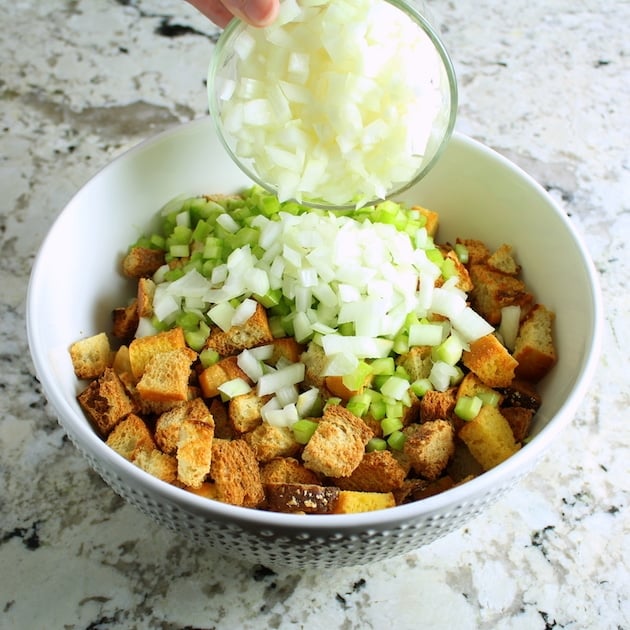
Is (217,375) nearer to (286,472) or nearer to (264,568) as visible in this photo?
(286,472)

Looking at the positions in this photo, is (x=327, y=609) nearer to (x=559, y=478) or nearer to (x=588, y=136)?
(x=559, y=478)

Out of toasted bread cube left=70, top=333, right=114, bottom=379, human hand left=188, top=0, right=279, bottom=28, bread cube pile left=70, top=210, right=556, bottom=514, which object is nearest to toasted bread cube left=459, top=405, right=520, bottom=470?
bread cube pile left=70, top=210, right=556, bottom=514

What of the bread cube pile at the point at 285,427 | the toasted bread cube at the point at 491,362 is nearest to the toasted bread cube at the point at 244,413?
the bread cube pile at the point at 285,427

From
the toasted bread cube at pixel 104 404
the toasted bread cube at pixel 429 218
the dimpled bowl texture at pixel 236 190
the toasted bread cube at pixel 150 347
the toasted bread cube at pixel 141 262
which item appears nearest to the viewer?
the dimpled bowl texture at pixel 236 190

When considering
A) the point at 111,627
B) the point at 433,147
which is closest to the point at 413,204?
the point at 433,147

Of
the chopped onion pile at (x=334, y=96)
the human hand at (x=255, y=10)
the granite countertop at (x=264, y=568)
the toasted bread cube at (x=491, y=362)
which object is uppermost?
the human hand at (x=255, y=10)

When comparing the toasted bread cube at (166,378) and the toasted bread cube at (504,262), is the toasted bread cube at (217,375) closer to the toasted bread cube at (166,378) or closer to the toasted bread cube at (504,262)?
the toasted bread cube at (166,378)
